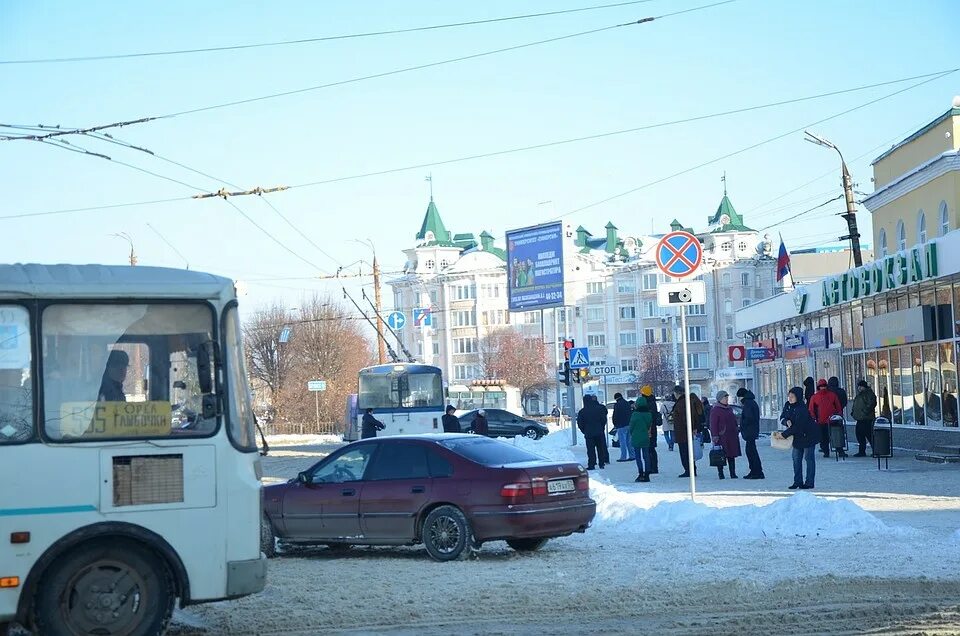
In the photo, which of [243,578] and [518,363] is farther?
[518,363]

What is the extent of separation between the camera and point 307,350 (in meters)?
85.4

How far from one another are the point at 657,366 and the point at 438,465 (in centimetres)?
9306

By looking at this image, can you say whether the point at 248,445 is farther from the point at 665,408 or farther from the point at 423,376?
the point at 423,376

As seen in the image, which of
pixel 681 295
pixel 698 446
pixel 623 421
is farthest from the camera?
pixel 698 446

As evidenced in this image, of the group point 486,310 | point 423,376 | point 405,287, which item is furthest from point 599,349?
point 423,376

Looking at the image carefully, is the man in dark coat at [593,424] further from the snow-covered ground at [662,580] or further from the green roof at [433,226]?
the green roof at [433,226]

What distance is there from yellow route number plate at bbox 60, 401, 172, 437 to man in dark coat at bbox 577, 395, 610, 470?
19.2 metres

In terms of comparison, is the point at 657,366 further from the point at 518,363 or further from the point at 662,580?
the point at 662,580

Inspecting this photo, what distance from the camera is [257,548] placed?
954cm

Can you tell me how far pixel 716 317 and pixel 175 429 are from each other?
355ft

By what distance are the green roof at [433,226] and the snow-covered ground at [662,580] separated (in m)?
111

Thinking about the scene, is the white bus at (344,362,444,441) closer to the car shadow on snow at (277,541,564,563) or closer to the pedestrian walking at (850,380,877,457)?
the pedestrian walking at (850,380,877,457)

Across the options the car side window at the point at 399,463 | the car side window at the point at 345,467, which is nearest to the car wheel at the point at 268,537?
the car side window at the point at 345,467

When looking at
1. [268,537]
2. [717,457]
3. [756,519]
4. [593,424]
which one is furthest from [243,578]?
[593,424]
